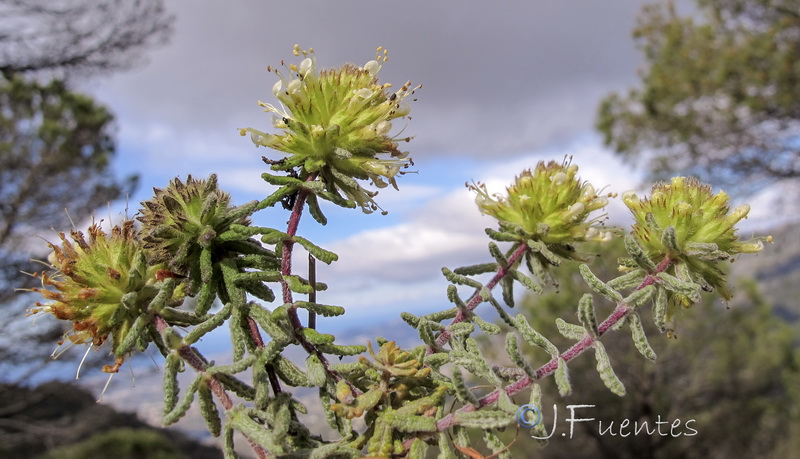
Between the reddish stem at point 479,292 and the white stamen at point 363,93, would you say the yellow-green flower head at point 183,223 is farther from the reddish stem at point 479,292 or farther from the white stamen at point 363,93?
the reddish stem at point 479,292

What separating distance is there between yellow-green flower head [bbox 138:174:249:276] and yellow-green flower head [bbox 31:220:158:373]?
0.05 m

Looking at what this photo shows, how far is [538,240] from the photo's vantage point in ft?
5.47

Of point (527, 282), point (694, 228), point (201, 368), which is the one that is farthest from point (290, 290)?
point (694, 228)

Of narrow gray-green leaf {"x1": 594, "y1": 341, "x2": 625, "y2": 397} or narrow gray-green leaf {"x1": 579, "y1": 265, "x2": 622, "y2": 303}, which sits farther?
narrow gray-green leaf {"x1": 579, "y1": 265, "x2": 622, "y2": 303}

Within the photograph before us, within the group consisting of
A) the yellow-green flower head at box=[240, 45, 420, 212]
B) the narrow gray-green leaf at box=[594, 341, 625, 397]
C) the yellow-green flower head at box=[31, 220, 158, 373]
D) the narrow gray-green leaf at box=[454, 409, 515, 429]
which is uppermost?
the yellow-green flower head at box=[240, 45, 420, 212]

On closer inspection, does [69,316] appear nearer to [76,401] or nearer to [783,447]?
[76,401]

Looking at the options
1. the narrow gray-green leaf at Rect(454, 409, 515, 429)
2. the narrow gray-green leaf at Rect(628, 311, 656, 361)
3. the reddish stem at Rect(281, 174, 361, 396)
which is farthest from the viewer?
the narrow gray-green leaf at Rect(628, 311, 656, 361)

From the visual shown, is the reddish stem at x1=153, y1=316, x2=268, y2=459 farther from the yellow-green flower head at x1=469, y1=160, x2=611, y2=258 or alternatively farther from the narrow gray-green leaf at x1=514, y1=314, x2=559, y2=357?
the yellow-green flower head at x1=469, y1=160, x2=611, y2=258

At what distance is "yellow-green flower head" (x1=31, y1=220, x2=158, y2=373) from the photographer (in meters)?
1.27

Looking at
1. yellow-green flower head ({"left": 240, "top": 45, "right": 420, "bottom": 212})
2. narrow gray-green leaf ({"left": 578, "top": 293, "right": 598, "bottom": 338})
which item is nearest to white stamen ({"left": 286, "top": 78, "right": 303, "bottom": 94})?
yellow-green flower head ({"left": 240, "top": 45, "right": 420, "bottom": 212})

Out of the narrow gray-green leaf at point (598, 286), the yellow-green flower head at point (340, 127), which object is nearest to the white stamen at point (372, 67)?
the yellow-green flower head at point (340, 127)

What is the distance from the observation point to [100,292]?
1.26 meters

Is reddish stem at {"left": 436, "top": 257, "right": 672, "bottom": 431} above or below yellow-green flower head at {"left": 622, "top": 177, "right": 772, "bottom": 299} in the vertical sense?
below

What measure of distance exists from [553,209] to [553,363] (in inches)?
21.0
